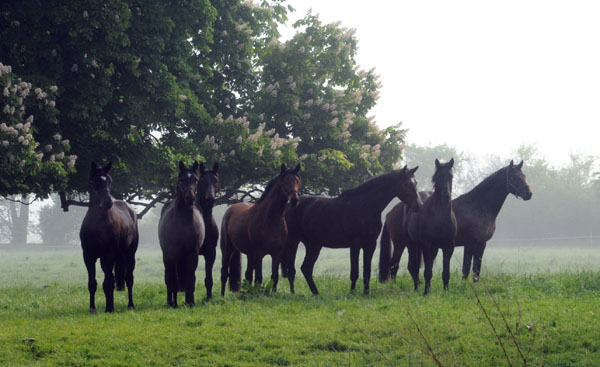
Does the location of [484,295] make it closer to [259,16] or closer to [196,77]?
[196,77]

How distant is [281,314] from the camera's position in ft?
36.8

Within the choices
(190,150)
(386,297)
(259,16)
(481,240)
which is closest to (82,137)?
(190,150)

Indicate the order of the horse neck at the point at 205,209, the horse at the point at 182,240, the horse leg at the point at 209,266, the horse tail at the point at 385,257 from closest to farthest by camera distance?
the horse at the point at 182,240, the horse neck at the point at 205,209, the horse leg at the point at 209,266, the horse tail at the point at 385,257

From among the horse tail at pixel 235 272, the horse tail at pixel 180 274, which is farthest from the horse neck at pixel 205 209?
the horse tail at pixel 235 272

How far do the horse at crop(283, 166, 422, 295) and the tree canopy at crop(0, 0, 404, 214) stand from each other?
6362 millimetres

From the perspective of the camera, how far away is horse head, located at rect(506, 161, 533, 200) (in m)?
15.2

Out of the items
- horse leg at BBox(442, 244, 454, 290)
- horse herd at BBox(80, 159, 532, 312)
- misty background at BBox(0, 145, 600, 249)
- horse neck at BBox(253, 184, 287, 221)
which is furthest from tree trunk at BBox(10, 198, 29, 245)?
horse leg at BBox(442, 244, 454, 290)

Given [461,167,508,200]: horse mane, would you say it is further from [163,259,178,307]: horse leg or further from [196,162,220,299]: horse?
[163,259,178,307]: horse leg

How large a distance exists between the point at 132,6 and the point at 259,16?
23.2 ft

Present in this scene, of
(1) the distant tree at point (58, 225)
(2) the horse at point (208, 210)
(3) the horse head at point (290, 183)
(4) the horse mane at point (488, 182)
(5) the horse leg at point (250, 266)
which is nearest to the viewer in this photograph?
(2) the horse at point (208, 210)

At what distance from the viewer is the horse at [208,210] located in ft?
40.6

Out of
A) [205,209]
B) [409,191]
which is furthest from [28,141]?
[409,191]

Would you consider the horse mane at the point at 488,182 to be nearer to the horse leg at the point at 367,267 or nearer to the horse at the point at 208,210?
the horse leg at the point at 367,267

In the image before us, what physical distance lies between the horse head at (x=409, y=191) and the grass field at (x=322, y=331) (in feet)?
6.69
